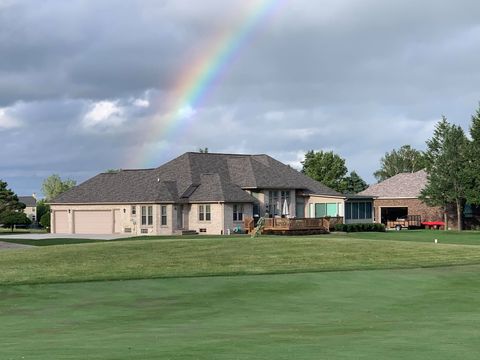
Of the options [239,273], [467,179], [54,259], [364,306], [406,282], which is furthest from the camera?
[467,179]

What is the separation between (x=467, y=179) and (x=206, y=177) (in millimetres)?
26841

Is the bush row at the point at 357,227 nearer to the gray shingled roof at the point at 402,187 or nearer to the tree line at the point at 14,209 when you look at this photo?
the gray shingled roof at the point at 402,187

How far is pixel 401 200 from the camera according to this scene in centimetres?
8006

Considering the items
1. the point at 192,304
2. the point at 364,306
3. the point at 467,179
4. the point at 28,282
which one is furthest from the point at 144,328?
the point at 467,179

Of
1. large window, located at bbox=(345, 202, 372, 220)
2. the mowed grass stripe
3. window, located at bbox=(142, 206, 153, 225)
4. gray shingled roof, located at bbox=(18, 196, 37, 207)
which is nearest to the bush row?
large window, located at bbox=(345, 202, 372, 220)

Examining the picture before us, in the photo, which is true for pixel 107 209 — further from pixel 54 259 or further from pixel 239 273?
pixel 239 273

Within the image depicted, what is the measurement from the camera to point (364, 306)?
1914 cm

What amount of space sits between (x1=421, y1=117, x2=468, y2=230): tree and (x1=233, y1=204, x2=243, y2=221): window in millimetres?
22541

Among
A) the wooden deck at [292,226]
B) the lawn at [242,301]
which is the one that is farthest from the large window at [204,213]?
the lawn at [242,301]

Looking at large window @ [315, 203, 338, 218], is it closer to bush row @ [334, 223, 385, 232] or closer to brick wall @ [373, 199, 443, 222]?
bush row @ [334, 223, 385, 232]

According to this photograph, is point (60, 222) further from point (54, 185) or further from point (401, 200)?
point (54, 185)

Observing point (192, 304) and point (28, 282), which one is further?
point (28, 282)

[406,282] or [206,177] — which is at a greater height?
[206,177]

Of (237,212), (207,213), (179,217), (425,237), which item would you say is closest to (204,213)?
(207,213)
